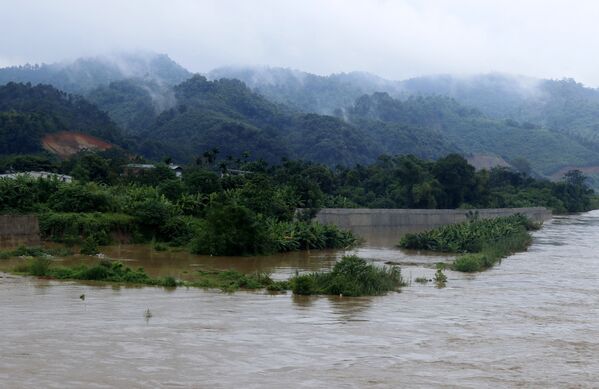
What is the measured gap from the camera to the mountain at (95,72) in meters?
157

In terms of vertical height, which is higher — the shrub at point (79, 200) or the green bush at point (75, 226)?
the shrub at point (79, 200)

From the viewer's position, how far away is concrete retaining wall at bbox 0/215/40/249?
2744 cm

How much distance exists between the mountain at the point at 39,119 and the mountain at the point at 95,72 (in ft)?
218

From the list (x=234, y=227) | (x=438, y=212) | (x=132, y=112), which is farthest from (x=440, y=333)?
(x=132, y=112)

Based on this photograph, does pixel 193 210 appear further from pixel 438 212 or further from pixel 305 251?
pixel 438 212

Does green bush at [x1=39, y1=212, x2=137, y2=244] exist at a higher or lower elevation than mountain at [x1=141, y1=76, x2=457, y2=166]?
lower

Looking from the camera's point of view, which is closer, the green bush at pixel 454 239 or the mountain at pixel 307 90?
the green bush at pixel 454 239

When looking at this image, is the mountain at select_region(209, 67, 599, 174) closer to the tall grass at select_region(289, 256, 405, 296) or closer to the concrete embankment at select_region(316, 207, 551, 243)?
the concrete embankment at select_region(316, 207, 551, 243)

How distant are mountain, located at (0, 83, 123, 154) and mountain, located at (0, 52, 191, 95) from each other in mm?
66364

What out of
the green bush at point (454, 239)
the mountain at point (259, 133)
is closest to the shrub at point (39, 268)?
the green bush at point (454, 239)

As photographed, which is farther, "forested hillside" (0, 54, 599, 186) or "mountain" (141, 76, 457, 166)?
"mountain" (141, 76, 457, 166)

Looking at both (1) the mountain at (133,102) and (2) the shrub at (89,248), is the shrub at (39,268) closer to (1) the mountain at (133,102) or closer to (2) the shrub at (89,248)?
(2) the shrub at (89,248)

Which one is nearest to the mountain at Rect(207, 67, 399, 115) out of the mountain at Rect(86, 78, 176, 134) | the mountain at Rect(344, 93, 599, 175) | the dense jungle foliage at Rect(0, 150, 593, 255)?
the mountain at Rect(344, 93, 599, 175)

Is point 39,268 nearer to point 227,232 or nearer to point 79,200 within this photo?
point 227,232
